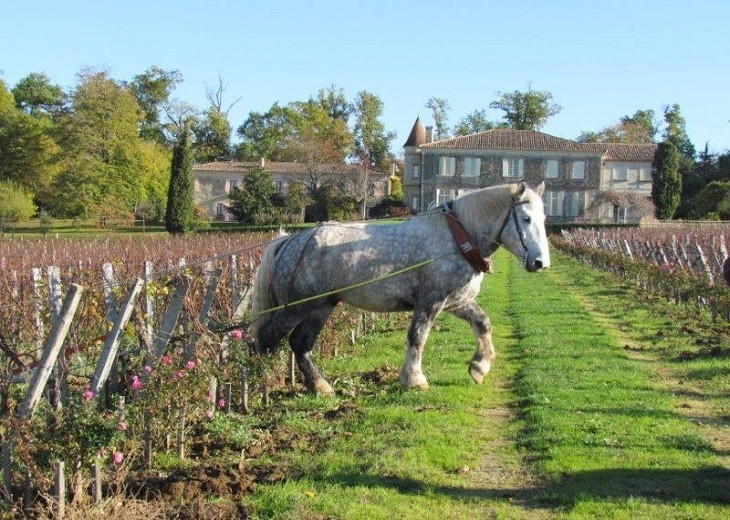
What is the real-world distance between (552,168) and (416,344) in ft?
218

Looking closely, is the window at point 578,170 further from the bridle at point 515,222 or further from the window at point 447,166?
the bridle at point 515,222

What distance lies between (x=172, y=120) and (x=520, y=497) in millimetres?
83811

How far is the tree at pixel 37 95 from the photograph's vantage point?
8512 cm

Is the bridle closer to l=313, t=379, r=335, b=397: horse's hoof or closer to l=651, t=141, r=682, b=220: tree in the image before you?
l=313, t=379, r=335, b=397: horse's hoof

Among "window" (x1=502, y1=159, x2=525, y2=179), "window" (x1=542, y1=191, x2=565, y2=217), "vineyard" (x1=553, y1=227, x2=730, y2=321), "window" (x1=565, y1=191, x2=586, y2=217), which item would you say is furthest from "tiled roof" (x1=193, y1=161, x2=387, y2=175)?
"vineyard" (x1=553, y1=227, x2=730, y2=321)

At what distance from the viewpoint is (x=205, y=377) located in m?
6.20

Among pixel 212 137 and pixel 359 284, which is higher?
pixel 212 137

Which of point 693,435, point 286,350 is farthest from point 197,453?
point 693,435

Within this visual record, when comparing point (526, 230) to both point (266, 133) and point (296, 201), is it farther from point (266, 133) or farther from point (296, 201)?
point (266, 133)

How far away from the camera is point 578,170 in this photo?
235ft

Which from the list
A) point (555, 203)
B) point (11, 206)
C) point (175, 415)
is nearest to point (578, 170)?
point (555, 203)

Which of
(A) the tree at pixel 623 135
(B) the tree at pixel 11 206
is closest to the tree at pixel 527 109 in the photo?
(A) the tree at pixel 623 135

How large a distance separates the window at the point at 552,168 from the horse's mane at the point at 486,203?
65.4 m

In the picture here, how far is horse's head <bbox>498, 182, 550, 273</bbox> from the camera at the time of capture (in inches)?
312
